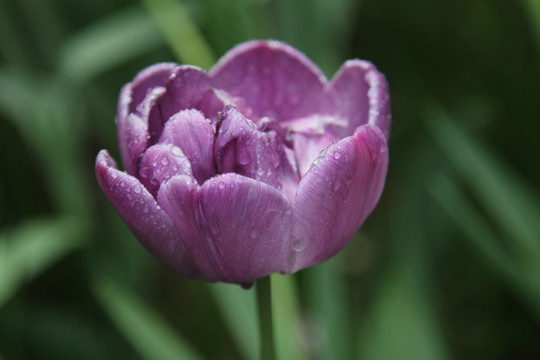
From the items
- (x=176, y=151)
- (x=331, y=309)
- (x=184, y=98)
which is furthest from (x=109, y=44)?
Answer: (x=176, y=151)

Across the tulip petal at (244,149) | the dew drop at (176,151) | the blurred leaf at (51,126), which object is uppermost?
the dew drop at (176,151)

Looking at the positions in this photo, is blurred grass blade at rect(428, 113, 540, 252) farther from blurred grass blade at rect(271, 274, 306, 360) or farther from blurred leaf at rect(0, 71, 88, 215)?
blurred leaf at rect(0, 71, 88, 215)

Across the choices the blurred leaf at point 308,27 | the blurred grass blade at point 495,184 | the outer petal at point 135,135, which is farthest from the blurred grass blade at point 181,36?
the outer petal at point 135,135

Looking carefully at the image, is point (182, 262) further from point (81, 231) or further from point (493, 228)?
point (493, 228)

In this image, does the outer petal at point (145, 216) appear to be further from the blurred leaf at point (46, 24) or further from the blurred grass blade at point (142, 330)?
the blurred leaf at point (46, 24)

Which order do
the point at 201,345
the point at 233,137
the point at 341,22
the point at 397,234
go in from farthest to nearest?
the point at 341,22, the point at 201,345, the point at 397,234, the point at 233,137

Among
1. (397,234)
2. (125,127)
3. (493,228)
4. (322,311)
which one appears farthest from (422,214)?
(125,127)

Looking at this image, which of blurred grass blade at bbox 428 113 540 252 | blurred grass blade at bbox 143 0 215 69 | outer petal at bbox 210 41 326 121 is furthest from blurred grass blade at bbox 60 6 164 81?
outer petal at bbox 210 41 326 121
